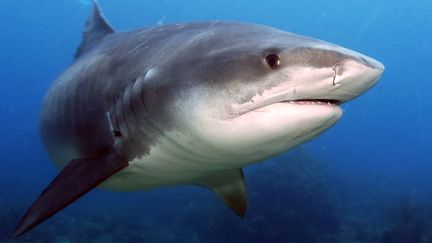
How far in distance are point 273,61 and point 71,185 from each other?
1.99 m

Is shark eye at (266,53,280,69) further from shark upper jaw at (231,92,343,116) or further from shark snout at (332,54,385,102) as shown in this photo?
shark snout at (332,54,385,102)

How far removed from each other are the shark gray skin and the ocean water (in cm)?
880

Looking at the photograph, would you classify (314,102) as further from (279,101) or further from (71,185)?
(71,185)

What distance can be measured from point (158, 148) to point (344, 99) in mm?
1612

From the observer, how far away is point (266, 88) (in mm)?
2477

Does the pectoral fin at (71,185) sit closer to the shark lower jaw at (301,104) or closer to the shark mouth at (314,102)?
the shark lower jaw at (301,104)

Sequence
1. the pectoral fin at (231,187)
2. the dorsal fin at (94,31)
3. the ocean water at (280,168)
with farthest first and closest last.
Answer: the ocean water at (280,168) < the dorsal fin at (94,31) < the pectoral fin at (231,187)

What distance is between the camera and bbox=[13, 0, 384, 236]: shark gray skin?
2.46 m

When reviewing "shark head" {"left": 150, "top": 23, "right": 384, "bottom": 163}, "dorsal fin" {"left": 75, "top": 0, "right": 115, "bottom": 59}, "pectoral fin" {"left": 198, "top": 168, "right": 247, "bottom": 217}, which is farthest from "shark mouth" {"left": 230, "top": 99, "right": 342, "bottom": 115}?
"dorsal fin" {"left": 75, "top": 0, "right": 115, "bottom": 59}

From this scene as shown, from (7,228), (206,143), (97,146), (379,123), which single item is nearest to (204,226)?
(7,228)

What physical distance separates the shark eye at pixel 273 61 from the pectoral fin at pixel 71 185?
1.69 m

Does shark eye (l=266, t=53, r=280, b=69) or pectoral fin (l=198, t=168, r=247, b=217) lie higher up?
shark eye (l=266, t=53, r=280, b=69)

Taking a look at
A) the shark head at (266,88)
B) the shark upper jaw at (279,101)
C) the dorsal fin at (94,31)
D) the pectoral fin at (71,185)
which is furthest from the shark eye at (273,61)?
the dorsal fin at (94,31)

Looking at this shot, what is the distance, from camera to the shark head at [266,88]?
2.39m
